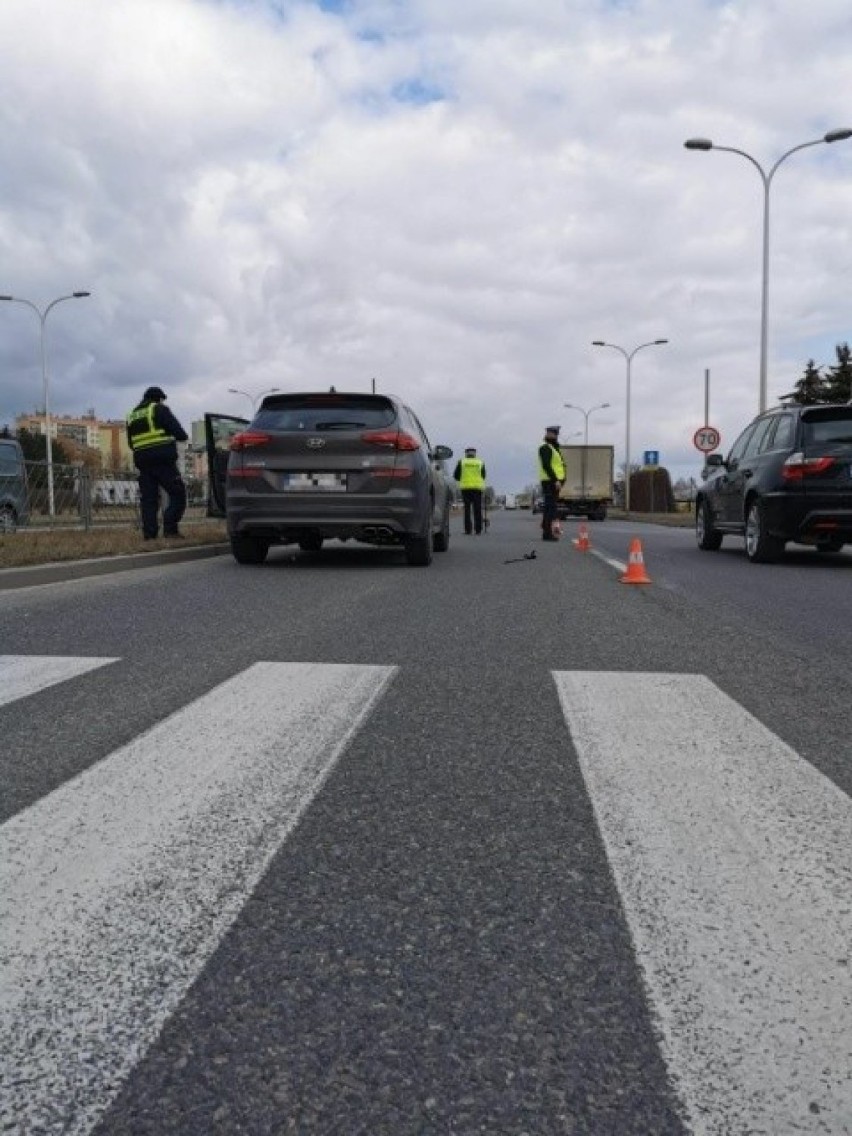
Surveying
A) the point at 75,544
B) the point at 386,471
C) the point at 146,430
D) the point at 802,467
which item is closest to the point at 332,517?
the point at 386,471

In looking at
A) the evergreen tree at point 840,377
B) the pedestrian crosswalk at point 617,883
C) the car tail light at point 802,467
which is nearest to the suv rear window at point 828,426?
the car tail light at point 802,467

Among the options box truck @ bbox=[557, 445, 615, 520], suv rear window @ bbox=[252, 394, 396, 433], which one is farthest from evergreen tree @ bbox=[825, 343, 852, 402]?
suv rear window @ bbox=[252, 394, 396, 433]

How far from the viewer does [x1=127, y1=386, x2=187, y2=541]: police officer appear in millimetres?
12375

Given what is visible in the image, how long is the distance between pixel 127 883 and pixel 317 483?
795 cm

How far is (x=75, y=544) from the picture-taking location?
1146 centimetres

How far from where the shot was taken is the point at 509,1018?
1.60 metres

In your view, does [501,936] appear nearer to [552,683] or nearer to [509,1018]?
[509,1018]

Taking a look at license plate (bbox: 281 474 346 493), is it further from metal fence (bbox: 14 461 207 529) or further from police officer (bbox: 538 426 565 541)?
metal fence (bbox: 14 461 207 529)

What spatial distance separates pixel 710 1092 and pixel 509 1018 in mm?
338

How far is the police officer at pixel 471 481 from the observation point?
66.8ft

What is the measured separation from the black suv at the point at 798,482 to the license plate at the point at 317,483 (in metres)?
4.82

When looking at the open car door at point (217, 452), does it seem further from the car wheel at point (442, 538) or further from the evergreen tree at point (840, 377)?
the evergreen tree at point (840, 377)

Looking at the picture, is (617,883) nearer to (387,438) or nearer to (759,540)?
(387,438)

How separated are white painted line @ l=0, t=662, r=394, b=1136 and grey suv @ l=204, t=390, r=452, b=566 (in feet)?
20.6
